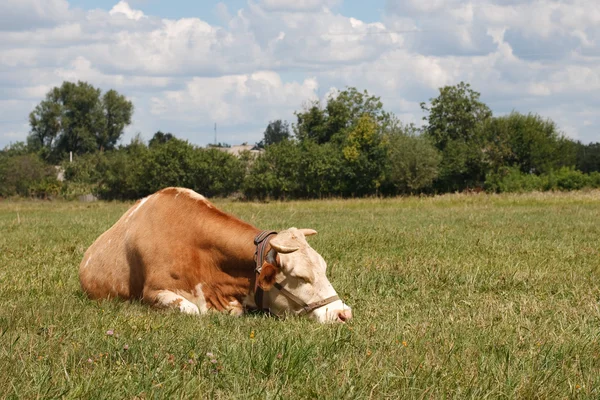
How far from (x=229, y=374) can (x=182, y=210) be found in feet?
13.5

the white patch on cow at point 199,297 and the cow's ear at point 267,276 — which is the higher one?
the cow's ear at point 267,276

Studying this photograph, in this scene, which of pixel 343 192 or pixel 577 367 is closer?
pixel 577 367

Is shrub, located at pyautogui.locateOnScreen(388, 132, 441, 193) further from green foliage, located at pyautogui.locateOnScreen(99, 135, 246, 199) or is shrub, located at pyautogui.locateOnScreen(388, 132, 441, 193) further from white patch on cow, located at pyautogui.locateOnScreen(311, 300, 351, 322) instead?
white patch on cow, located at pyautogui.locateOnScreen(311, 300, 351, 322)

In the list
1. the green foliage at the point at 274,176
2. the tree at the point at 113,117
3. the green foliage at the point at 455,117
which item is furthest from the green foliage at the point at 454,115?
the tree at the point at 113,117

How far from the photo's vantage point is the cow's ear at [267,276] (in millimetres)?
7402

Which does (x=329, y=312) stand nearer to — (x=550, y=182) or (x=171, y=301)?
(x=171, y=301)

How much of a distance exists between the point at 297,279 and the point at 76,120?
396ft

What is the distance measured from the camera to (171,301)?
7918 mm

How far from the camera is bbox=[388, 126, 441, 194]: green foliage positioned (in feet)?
259

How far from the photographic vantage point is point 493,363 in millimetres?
5250

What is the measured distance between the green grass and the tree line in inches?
2588

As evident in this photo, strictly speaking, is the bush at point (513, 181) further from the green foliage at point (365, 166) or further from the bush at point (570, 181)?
the green foliage at point (365, 166)

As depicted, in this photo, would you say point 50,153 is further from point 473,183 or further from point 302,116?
point 473,183

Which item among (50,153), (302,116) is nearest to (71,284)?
(302,116)
